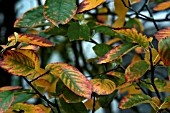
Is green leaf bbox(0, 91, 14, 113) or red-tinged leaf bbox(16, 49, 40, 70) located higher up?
red-tinged leaf bbox(16, 49, 40, 70)

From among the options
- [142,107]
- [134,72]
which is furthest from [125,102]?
[142,107]

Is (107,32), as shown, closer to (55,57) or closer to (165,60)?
(165,60)

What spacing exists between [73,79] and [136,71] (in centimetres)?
16

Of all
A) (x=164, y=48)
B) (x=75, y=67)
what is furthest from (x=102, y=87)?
(x=164, y=48)

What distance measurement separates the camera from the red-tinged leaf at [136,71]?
30.1 inches

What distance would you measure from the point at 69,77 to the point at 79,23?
221 mm

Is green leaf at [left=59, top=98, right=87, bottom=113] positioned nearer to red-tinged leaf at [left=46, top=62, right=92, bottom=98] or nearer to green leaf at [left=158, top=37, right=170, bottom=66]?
red-tinged leaf at [left=46, top=62, right=92, bottom=98]

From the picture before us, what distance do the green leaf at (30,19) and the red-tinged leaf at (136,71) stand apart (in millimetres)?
247

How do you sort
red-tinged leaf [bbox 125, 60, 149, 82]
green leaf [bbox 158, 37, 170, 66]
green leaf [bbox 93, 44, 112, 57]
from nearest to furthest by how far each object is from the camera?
green leaf [bbox 158, 37, 170, 66], red-tinged leaf [bbox 125, 60, 149, 82], green leaf [bbox 93, 44, 112, 57]

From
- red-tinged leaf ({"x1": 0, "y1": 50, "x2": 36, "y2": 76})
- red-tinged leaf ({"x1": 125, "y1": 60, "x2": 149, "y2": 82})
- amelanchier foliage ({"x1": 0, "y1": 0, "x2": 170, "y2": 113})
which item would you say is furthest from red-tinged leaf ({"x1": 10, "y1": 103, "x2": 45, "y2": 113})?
red-tinged leaf ({"x1": 125, "y1": 60, "x2": 149, "y2": 82})

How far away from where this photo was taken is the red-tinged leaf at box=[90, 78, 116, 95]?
0.76 meters

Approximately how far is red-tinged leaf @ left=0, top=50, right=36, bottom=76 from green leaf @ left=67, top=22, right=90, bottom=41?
16 cm

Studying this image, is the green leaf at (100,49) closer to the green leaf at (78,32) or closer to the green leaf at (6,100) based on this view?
the green leaf at (78,32)

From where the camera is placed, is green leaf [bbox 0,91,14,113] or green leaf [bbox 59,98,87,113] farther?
green leaf [bbox 59,98,87,113]
